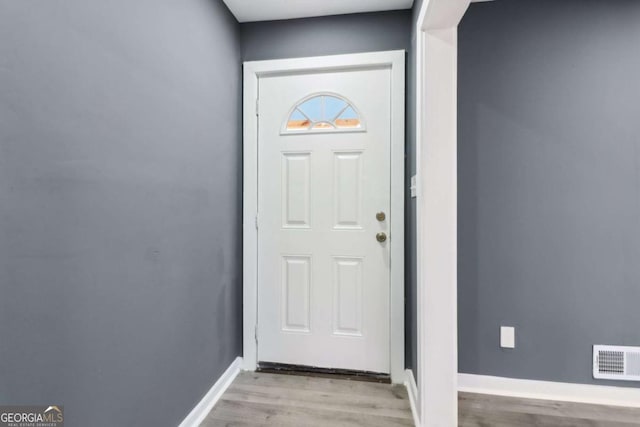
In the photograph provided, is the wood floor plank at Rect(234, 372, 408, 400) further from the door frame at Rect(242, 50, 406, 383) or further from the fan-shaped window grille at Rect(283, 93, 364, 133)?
the fan-shaped window grille at Rect(283, 93, 364, 133)

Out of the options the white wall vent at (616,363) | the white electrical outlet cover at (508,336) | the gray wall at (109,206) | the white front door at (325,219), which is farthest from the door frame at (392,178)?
the white wall vent at (616,363)

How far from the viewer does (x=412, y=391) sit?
1.81 metres

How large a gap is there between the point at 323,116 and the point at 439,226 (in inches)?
41.9

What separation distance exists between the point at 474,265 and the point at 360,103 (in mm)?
1250

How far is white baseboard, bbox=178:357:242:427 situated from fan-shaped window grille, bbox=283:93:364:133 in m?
1.62

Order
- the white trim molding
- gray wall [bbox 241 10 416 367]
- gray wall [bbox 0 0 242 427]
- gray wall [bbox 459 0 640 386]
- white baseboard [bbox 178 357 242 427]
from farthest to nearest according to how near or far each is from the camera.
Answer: gray wall [bbox 241 10 416 367]
gray wall [bbox 459 0 640 386]
white baseboard [bbox 178 357 242 427]
the white trim molding
gray wall [bbox 0 0 242 427]

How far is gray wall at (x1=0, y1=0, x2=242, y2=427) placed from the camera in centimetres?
81

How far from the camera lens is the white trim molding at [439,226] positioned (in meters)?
1.48

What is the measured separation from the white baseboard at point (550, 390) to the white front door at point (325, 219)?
0.54 meters

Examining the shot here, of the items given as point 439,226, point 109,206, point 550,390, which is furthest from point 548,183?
point 109,206

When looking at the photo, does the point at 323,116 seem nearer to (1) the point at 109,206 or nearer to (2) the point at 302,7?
(2) the point at 302,7

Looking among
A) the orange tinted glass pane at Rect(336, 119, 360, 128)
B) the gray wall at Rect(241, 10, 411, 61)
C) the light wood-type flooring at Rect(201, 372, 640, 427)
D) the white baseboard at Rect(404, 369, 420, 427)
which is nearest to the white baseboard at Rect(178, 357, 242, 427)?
the light wood-type flooring at Rect(201, 372, 640, 427)

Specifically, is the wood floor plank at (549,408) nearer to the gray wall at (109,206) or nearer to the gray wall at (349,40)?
the gray wall at (349,40)

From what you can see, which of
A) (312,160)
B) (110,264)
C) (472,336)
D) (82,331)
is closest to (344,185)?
(312,160)
